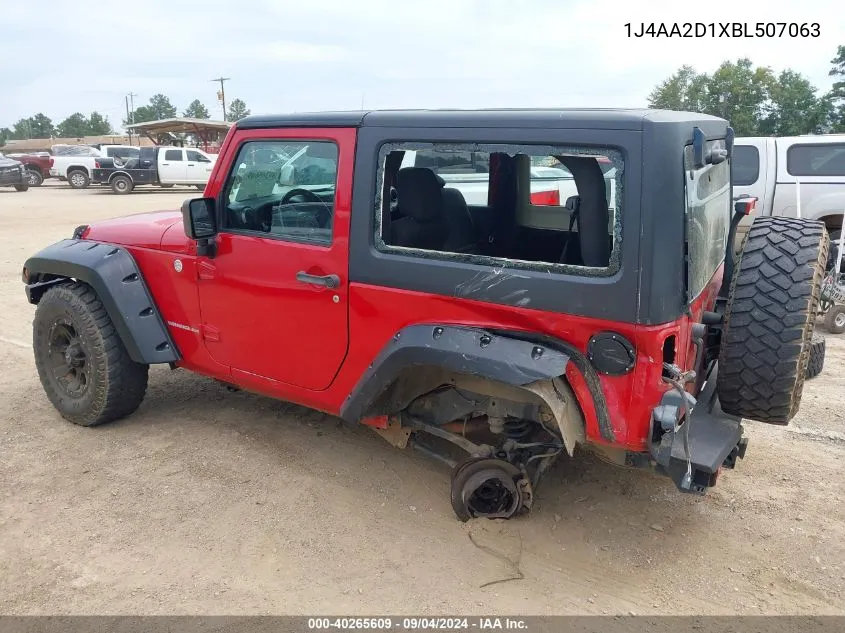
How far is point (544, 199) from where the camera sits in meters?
3.68

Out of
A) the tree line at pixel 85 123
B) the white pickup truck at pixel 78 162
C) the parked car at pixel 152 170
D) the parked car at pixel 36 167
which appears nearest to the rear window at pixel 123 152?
the white pickup truck at pixel 78 162

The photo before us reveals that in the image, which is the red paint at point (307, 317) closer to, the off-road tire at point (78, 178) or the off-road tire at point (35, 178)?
the off-road tire at point (78, 178)

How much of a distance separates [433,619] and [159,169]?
75.2 ft

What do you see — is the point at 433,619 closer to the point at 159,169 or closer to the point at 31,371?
the point at 31,371

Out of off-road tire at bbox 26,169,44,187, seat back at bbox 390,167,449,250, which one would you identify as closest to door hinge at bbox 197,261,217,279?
seat back at bbox 390,167,449,250

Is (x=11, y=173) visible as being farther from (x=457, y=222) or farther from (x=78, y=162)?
(x=457, y=222)

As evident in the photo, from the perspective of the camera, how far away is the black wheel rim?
13.4 feet

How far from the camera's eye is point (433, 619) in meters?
2.57

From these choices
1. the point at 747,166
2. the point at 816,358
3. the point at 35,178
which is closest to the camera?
the point at 816,358

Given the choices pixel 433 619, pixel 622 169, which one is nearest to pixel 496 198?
pixel 622 169

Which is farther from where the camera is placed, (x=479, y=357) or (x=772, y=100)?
(x=772, y=100)

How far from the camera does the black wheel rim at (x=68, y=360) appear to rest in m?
4.08

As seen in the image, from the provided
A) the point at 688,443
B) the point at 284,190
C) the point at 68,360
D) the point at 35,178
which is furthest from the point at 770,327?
the point at 35,178

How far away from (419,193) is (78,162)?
25203 mm
